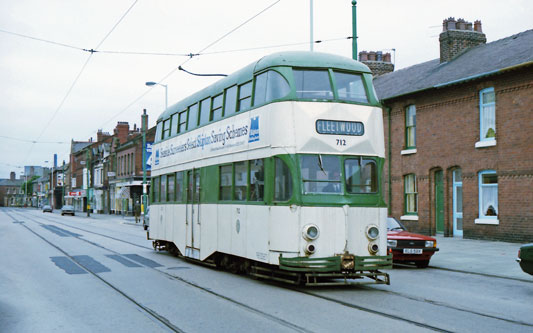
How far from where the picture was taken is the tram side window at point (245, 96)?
12.1 meters

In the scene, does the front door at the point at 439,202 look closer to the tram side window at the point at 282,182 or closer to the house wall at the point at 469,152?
the house wall at the point at 469,152

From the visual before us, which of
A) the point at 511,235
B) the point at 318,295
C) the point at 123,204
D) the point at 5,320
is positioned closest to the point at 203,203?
the point at 318,295

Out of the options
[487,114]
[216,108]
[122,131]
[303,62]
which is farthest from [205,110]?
[122,131]

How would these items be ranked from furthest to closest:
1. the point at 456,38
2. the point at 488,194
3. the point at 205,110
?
the point at 456,38 < the point at 488,194 < the point at 205,110

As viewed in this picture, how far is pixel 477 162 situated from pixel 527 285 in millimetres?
12450

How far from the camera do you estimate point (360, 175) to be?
1097 cm

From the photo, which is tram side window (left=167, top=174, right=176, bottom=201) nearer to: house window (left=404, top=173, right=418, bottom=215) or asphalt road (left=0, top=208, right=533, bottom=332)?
asphalt road (left=0, top=208, right=533, bottom=332)

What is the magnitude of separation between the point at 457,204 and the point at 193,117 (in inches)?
560

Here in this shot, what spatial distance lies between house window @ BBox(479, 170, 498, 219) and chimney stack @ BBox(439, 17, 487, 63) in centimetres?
811

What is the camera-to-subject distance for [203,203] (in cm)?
1436

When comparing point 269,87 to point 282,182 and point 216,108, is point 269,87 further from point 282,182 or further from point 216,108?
point 216,108

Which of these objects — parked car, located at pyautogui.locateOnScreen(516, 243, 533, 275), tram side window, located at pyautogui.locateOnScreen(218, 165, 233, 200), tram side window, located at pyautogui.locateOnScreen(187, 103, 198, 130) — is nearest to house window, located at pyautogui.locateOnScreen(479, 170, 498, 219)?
parked car, located at pyautogui.locateOnScreen(516, 243, 533, 275)

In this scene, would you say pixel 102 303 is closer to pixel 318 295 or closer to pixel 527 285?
pixel 318 295

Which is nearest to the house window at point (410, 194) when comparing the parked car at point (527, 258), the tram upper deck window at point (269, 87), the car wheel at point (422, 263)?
the car wheel at point (422, 263)
